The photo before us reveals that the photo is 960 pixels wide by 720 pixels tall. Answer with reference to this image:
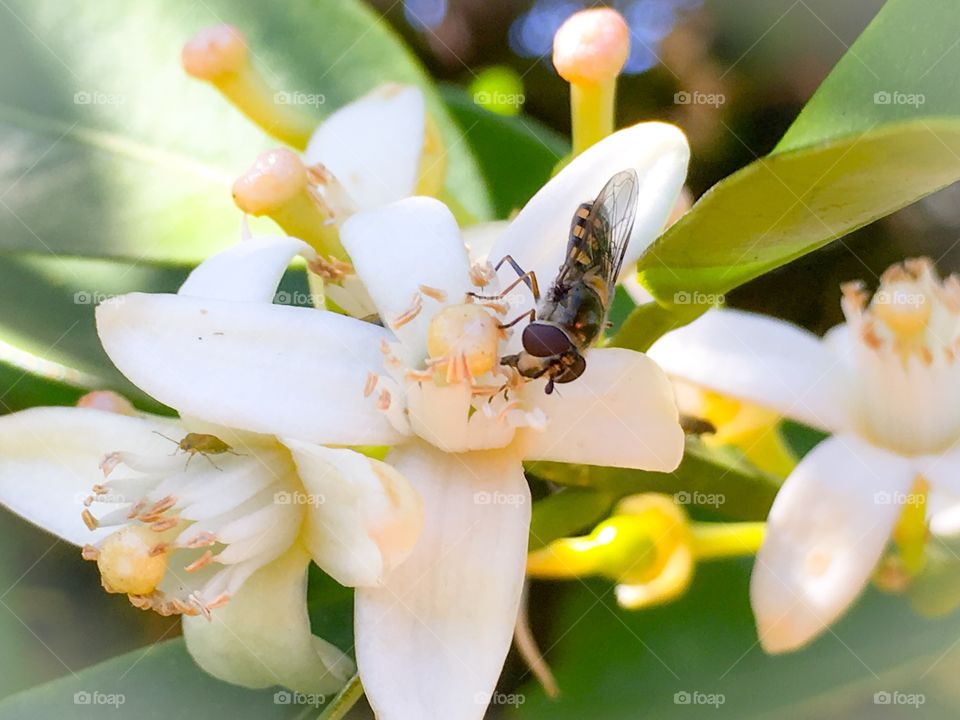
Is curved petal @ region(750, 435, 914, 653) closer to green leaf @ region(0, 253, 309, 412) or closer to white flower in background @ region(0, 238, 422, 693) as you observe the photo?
white flower in background @ region(0, 238, 422, 693)

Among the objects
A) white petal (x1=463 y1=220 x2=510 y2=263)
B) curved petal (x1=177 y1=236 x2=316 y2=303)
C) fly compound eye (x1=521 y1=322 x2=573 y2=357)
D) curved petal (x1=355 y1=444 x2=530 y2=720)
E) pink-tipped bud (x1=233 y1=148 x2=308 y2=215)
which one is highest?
pink-tipped bud (x1=233 y1=148 x2=308 y2=215)

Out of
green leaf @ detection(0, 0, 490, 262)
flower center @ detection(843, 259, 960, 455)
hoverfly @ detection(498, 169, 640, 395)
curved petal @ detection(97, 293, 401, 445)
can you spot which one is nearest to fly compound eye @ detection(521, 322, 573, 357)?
hoverfly @ detection(498, 169, 640, 395)

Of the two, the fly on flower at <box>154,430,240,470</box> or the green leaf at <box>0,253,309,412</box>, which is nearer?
the fly on flower at <box>154,430,240,470</box>

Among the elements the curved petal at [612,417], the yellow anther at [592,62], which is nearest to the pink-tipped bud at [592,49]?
the yellow anther at [592,62]

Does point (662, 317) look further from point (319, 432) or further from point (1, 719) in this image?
point (1, 719)

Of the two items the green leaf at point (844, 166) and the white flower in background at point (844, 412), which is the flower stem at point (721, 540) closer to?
the white flower in background at point (844, 412)

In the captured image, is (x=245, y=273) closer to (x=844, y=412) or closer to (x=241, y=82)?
(x=241, y=82)

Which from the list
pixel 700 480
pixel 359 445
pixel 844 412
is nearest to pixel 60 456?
pixel 359 445
